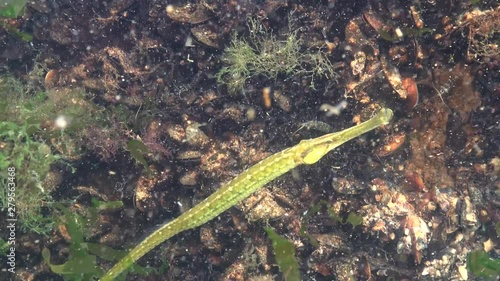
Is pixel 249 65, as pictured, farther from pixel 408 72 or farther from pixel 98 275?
pixel 98 275

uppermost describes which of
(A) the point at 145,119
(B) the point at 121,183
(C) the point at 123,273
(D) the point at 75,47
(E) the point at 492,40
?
(E) the point at 492,40

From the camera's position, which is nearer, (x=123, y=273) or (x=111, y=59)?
(x=123, y=273)

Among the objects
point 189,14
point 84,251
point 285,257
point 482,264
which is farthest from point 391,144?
point 84,251

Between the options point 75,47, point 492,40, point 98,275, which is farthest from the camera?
point 75,47

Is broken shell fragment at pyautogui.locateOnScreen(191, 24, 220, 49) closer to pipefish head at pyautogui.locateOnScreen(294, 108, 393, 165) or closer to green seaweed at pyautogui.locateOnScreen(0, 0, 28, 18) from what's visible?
pipefish head at pyautogui.locateOnScreen(294, 108, 393, 165)

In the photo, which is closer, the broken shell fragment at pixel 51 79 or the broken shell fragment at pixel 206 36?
the broken shell fragment at pixel 206 36

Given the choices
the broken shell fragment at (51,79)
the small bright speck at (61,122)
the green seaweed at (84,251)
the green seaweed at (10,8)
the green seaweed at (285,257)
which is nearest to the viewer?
the green seaweed at (285,257)

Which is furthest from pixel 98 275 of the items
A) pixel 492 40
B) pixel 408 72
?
pixel 492 40

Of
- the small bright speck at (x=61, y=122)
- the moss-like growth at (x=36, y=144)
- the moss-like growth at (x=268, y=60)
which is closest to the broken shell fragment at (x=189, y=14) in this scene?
the moss-like growth at (x=268, y=60)

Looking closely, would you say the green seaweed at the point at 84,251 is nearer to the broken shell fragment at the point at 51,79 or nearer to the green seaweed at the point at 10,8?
the broken shell fragment at the point at 51,79
